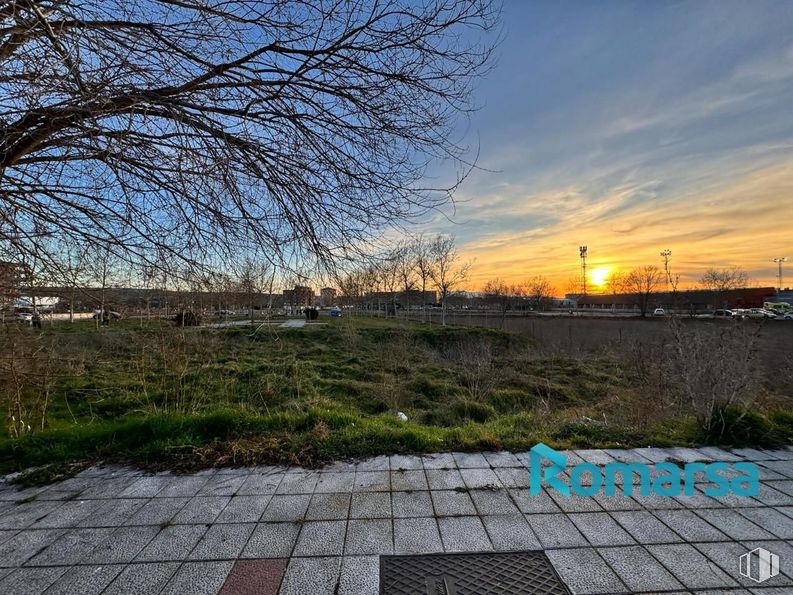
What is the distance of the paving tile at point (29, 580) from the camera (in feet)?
5.69

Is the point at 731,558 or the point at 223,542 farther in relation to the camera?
the point at 223,542

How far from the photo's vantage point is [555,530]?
6.97 ft

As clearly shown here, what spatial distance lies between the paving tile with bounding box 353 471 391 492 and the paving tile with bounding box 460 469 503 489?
56 cm

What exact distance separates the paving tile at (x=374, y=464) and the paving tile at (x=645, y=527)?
Answer: 1552 mm

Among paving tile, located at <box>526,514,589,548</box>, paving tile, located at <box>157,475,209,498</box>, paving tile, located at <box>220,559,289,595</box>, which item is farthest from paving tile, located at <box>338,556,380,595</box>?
paving tile, located at <box>157,475,209,498</box>

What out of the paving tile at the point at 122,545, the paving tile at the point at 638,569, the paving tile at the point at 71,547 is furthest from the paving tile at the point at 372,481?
the paving tile at the point at 71,547

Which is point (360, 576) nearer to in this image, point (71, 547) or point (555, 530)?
point (555, 530)

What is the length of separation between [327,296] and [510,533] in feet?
8.01

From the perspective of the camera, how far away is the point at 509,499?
2.45 m

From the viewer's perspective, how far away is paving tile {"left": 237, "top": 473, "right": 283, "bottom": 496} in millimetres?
2611

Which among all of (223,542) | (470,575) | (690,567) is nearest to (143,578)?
(223,542)

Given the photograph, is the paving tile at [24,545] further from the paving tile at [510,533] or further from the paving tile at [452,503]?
the paving tile at [510,533]

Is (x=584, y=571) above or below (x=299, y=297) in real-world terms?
below

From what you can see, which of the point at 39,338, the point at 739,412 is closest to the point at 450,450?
the point at 739,412
